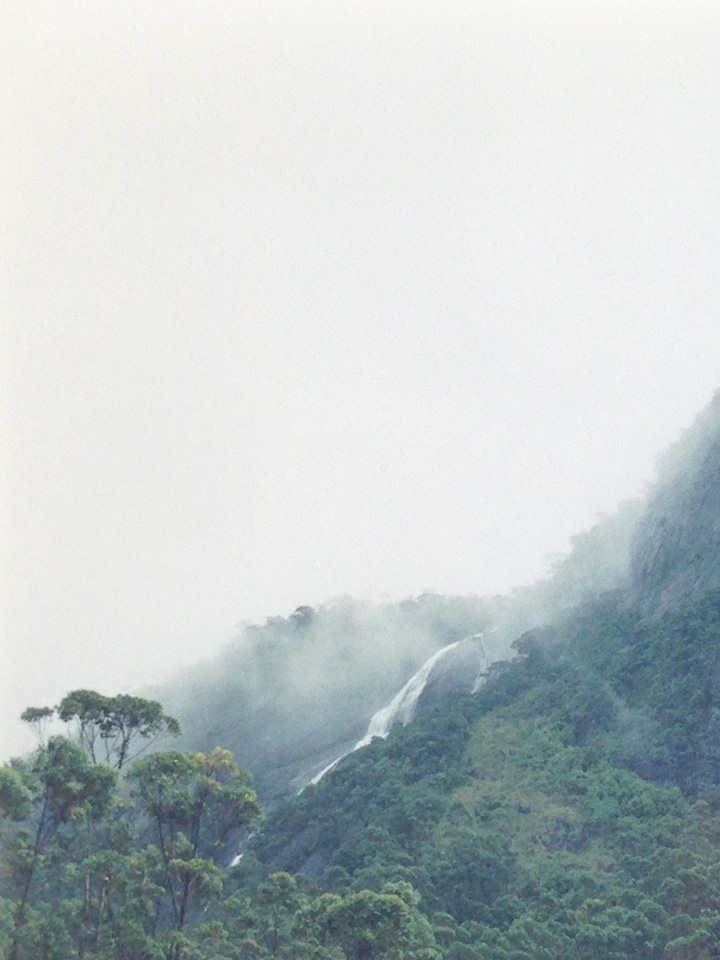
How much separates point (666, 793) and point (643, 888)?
21.4ft

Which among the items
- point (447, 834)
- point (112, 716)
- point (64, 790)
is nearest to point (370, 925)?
point (64, 790)

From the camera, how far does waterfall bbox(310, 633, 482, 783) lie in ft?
226

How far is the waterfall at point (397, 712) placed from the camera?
68938 mm

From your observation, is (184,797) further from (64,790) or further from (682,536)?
(682,536)

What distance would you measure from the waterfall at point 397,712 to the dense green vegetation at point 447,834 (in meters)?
5.64

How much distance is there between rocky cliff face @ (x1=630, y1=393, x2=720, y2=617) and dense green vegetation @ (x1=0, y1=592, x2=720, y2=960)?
8.83 ft

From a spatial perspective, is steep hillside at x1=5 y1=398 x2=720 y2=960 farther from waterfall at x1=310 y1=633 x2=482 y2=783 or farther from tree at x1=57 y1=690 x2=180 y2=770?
tree at x1=57 y1=690 x2=180 y2=770

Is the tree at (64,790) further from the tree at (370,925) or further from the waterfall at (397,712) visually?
the waterfall at (397,712)

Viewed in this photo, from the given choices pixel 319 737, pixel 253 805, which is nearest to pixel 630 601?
pixel 319 737

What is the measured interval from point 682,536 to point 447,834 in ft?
84.5

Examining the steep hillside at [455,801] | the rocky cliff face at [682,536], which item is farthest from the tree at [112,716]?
the rocky cliff face at [682,536]

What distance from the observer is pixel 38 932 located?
3125 cm

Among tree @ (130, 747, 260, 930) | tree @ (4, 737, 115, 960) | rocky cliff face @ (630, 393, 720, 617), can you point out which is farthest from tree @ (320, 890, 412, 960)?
rocky cliff face @ (630, 393, 720, 617)

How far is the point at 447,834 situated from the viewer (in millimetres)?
46688
